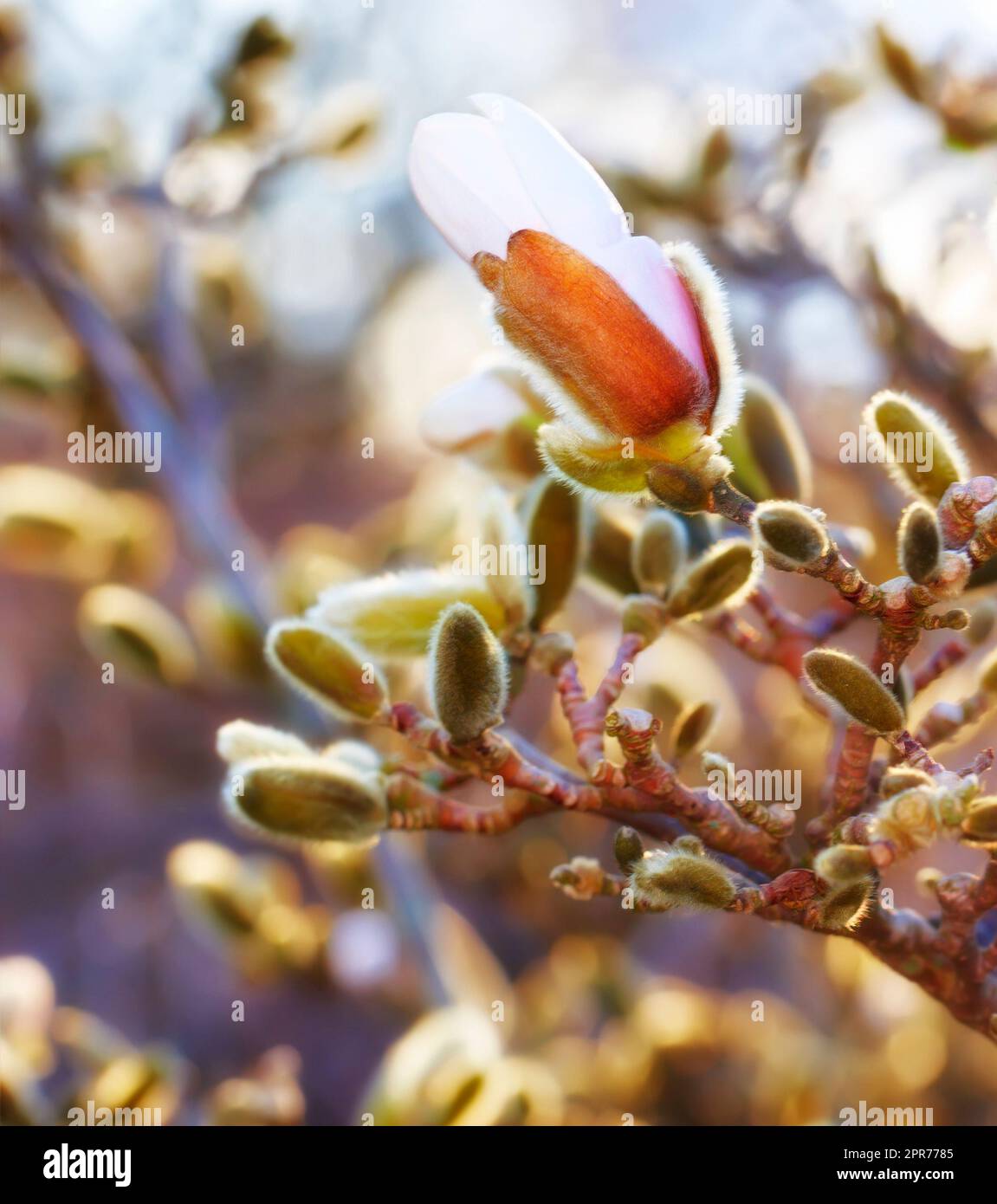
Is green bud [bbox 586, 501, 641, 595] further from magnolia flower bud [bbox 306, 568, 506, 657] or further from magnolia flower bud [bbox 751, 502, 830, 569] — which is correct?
magnolia flower bud [bbox 751, 502, 830, 569]

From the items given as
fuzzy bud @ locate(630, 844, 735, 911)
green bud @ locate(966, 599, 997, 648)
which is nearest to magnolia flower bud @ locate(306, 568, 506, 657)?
fuzzy bud @ locate(630, 844, 735, 911)

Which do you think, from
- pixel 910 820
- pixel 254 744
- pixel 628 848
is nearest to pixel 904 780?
pixel 910 820

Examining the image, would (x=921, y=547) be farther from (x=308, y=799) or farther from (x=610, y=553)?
(x=308, y=799)

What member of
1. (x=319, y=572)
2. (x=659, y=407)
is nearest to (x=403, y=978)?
(x=319, y=572)

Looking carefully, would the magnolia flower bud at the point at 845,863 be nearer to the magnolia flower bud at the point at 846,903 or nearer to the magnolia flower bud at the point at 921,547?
the magnolia flower bud at the point at 846,903

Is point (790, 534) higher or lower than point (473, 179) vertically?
lower
